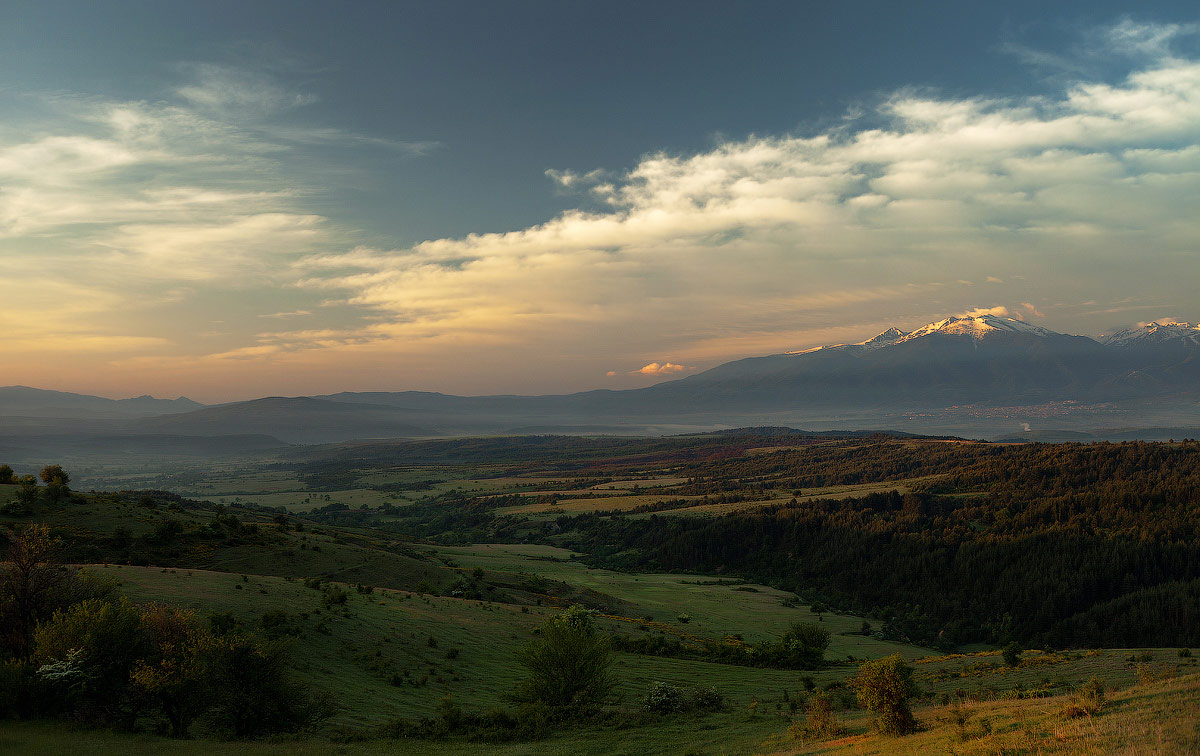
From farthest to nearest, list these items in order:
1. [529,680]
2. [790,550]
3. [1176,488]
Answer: [790,550] → [1176,488] → [529,680]

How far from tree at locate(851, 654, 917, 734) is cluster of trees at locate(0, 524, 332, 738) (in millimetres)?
25149

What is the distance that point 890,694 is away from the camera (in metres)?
23.1

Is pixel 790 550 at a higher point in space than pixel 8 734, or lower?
lower

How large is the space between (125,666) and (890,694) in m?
31.4

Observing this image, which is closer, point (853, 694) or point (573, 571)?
point (853, 694)

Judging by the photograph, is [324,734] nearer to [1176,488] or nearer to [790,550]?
[790,550]

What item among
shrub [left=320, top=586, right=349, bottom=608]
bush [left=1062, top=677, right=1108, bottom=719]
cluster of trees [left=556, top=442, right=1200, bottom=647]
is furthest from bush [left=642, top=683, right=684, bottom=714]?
cluster of trees [left=556, top=442, right=1200, bottom=647]

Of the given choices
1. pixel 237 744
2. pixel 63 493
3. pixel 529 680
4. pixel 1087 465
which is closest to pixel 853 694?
pixel 529 680

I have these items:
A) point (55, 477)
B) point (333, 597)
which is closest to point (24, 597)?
point (333, 597)

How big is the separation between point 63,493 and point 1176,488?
7551 inches

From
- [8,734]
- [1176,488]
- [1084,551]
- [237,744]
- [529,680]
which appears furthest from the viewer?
[1176,488]

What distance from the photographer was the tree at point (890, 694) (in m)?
22.7

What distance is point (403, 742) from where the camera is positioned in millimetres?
26938

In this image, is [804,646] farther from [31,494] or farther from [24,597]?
[31,494]
